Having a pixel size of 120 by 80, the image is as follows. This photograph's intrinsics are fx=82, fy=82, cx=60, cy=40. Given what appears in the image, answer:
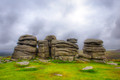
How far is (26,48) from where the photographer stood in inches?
1978

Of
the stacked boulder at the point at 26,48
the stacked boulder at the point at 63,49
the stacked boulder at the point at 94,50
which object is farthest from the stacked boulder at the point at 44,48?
the stacked boulder at the point at 94,50

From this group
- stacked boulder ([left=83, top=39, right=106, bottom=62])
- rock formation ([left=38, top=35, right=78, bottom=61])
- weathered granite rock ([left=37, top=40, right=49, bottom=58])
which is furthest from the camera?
weathered granite rock ([left=37, top=40, right=49, bottom=58])

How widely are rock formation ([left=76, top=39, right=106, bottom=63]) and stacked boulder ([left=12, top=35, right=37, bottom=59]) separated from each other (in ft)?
98.3

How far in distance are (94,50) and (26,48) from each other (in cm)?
4056

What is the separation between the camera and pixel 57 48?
50000 millimetres

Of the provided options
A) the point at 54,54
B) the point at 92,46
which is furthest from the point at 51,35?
the point at 92,46

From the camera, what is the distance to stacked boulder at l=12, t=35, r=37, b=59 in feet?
159

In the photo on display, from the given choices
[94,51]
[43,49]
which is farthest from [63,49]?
[94,51]

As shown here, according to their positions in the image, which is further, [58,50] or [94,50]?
[58,50]

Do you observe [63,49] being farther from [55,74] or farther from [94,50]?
[55,74]

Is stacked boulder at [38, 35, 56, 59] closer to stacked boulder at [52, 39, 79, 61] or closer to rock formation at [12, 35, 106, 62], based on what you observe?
rock formation at [12, 35, 106, 62]

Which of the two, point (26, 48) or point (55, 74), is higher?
point (26, 48)

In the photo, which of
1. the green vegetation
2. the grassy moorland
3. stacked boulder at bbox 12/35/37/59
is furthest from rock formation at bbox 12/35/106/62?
the grassy moorland

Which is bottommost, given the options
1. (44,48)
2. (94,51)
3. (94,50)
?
(94,51)
